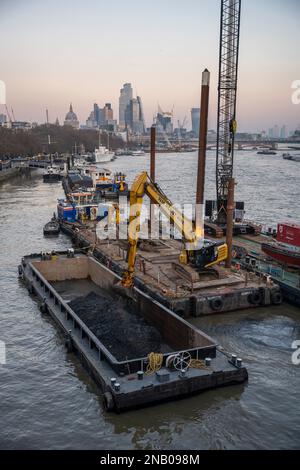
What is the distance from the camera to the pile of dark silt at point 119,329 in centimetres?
1593

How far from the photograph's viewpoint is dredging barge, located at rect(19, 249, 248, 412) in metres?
13.4

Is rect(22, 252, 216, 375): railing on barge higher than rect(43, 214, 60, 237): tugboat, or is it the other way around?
rect(22, 252, 216, 375): railing on barge

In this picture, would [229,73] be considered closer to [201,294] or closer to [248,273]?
[248,273]

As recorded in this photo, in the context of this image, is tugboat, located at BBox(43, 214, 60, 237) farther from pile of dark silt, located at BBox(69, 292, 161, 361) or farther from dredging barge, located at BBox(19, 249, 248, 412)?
pile of dark silt, located at BBox(69, 292, 161, 361)

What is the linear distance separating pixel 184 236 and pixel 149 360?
976cm

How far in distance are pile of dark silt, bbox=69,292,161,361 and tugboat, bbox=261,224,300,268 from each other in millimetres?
9671

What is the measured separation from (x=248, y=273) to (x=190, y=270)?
3464mm

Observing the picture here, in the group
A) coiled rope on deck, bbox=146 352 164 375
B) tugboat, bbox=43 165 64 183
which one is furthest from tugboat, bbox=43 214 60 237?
tugboat, bbox=43 165 64 183

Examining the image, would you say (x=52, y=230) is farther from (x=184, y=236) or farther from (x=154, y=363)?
(x=154, y=363)

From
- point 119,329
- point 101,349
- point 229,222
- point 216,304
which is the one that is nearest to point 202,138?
point 229,222

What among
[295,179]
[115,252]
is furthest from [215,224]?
[295,179]

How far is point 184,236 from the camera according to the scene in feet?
75.3
